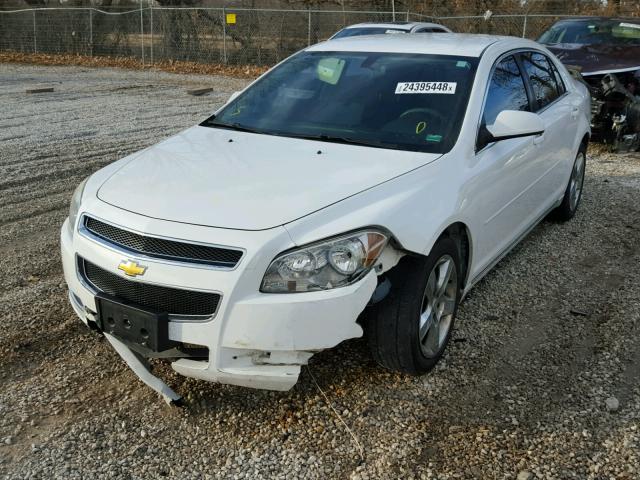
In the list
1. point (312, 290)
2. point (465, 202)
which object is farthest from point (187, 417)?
point (465, 202)

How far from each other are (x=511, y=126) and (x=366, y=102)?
0.87 metres

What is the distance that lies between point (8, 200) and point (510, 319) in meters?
4.78

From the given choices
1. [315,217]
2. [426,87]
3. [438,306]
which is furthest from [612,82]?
[315,217]

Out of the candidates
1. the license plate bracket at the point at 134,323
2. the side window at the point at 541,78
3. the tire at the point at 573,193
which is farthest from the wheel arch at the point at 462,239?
the tire at the point at 573,193

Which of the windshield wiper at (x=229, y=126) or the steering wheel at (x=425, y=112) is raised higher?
the steering wheel at (x=425, y=112)

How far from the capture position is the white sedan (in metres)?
2.89

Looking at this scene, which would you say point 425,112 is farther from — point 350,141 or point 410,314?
point 410,314

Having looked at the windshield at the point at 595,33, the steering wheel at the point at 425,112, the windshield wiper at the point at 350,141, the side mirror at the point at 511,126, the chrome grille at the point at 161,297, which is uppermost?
the windshield at the point at 595,33

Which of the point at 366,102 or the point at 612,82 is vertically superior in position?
the point at 366,102

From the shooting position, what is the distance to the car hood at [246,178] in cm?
305

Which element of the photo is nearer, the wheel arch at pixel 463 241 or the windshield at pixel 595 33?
the wheel arch at pixel 463 241

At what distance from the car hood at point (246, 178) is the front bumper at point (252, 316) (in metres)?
0.11

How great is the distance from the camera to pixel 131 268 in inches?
117

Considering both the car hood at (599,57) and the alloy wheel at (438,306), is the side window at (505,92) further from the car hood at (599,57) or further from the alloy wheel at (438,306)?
the car hood at (599,57)
